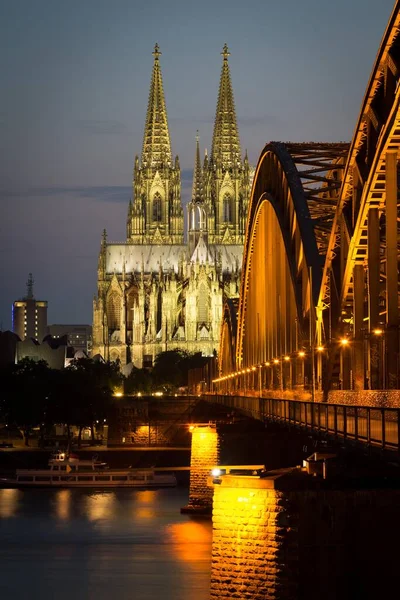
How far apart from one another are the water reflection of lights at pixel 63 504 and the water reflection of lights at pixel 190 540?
867 cm

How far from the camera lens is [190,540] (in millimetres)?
58844

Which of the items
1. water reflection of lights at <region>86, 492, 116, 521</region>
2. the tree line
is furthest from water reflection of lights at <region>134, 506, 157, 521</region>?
the tree line

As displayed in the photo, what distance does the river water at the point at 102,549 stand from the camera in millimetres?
46656

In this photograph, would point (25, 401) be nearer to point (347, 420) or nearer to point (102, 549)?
point (102, 549)

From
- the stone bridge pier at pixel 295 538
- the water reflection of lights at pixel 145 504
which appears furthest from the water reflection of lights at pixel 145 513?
the stone bridge pier at pixel 295 538

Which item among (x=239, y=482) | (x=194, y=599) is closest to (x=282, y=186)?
(x=194, y=599)

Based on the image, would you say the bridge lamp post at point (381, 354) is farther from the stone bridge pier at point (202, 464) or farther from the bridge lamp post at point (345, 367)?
A: the stone bridge pier at point (202, 464)

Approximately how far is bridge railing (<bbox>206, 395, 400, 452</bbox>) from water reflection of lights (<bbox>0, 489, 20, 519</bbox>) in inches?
1348

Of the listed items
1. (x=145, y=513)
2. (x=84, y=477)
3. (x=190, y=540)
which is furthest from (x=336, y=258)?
(x=84, y=477)

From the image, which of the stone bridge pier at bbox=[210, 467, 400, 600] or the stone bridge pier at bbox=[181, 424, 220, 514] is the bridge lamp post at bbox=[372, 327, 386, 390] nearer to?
the stone bridge pier at bbox=[210, 467, 400, 600]

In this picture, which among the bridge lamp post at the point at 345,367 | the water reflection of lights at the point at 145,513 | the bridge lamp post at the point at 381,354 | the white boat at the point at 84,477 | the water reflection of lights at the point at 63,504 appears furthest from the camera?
the white boat at the point at 84,477

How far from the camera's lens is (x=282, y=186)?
174ft

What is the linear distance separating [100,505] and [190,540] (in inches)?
847

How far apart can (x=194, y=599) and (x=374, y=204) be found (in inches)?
627
